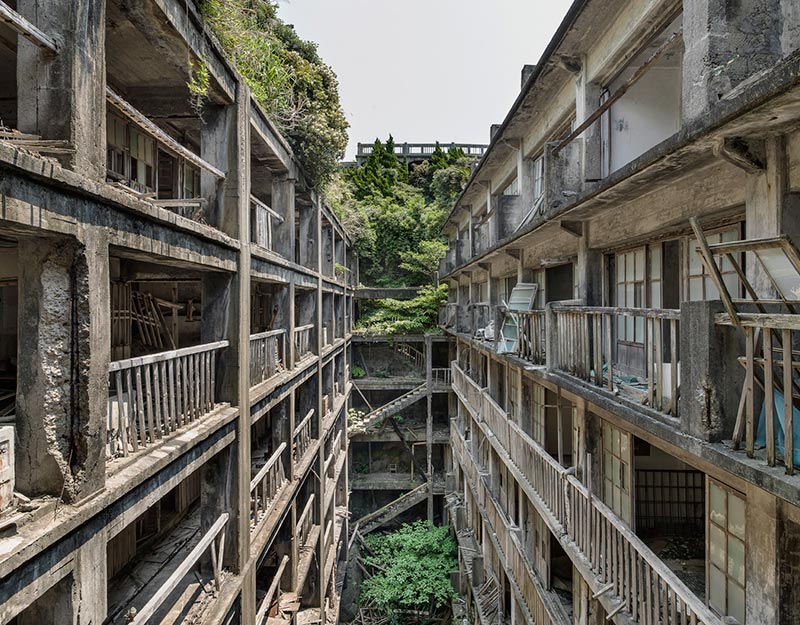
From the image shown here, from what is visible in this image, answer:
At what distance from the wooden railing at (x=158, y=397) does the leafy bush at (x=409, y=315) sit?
61.2ft

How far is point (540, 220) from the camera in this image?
8.23 m

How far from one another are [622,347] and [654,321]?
3.17 m

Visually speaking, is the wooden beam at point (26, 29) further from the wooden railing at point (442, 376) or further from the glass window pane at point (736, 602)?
the wooden railing at point (442, 376)

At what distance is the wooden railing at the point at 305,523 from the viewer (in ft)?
40.4

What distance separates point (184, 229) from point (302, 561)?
10.1 meters

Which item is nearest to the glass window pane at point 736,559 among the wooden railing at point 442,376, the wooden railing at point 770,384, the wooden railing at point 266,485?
the wooden railing at point 770,384

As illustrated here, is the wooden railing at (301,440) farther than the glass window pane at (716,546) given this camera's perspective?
Yes

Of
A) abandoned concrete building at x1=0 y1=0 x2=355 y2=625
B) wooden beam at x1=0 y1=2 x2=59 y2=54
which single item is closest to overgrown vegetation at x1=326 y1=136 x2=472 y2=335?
abandoned concrete building at x1=0 y1=0 x2=355 y2=625

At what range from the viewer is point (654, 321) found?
197 inches

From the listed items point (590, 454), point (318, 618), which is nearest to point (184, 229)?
point (590, 454)

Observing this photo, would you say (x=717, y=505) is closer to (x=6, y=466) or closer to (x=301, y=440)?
(x=6, y=466)

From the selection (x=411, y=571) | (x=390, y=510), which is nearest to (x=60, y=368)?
(x=411, y=571)

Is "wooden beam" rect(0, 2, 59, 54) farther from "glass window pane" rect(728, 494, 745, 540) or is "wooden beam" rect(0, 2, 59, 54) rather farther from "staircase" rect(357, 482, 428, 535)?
"staircase" rect(357, 482, 428, 535)

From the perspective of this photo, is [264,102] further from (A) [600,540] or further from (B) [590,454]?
(A) [600,540]
